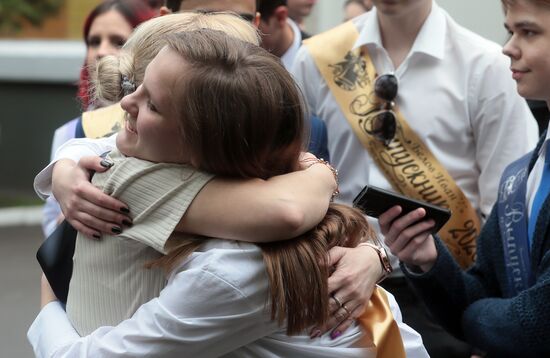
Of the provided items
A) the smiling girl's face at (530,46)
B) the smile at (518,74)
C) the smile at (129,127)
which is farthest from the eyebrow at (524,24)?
the smile at (129,127)

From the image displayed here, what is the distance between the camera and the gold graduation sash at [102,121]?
9.75 ft

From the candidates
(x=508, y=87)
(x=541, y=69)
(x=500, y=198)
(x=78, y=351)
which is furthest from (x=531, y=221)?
(x=78, y=351)

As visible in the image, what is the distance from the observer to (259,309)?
1.86m

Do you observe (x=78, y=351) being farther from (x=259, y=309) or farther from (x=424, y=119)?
(x=424, y=119)

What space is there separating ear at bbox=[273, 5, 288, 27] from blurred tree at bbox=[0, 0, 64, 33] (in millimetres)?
7725

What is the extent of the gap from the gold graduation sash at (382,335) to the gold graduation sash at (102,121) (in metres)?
1.17

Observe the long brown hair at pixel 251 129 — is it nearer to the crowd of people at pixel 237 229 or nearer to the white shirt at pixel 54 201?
the crowd of people at pixel 237 229

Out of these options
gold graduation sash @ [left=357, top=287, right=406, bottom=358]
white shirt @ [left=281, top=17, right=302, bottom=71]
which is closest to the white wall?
white shirt @ [left=281, top=17, right=302, bottom=71]

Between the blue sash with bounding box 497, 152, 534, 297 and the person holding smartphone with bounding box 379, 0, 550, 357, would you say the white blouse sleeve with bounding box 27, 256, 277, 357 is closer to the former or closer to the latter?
the person holding smartphone with bounding box 379, 0, 550, 357

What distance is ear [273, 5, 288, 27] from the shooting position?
3.87 m

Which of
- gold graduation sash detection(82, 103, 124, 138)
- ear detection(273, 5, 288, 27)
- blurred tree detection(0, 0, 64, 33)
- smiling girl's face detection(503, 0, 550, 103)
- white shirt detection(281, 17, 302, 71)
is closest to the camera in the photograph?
smiling girl's face detection(503, 0, 550, 103)

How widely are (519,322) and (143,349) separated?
1036 mm

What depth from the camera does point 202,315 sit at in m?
1.84

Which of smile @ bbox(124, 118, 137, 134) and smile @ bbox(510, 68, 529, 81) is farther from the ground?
smile @ bbox(124, 118, 137, 134)
